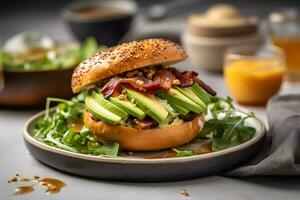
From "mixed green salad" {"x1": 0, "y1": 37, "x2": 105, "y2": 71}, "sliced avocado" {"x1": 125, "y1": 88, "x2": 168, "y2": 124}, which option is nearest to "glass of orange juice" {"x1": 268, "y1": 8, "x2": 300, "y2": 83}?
"mixed green salad" {"x1": 0, "y1": 37, "x2": 105, "y2": 71}

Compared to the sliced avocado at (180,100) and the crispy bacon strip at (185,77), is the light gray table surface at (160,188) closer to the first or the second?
the sliced avocado at (180,100)

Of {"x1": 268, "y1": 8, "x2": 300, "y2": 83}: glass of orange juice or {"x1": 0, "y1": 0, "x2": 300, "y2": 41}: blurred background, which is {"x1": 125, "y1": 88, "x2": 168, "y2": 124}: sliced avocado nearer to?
{"x1": 268, "y1": 8, "x2": 300, "y2": 83}: glass of orange juice

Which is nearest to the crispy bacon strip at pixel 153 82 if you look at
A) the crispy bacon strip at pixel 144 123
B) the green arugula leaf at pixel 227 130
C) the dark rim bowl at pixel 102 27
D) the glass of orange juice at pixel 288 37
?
the crispy bacon strip at pixel 144 123

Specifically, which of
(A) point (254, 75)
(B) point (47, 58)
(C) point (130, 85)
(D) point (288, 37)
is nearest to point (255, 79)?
(A) point (254, 75)

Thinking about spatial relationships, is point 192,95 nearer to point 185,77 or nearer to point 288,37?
point 185,77

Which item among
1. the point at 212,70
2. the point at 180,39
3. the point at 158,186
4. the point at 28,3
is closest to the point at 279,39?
the point at 212,70

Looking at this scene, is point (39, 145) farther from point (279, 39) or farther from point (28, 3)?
point (28, 3)

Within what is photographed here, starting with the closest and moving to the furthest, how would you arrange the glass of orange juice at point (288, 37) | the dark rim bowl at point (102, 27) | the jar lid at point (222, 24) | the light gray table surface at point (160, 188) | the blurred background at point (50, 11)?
1. the light gray table surface at point (160, 188)
2. the glass of orange juice at point (288, 37)
3. the jar lid at point (222, 24)
4. the dark rim bowl at point (102, 27)
5. the blurred background at point (50, 11)
